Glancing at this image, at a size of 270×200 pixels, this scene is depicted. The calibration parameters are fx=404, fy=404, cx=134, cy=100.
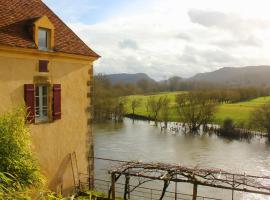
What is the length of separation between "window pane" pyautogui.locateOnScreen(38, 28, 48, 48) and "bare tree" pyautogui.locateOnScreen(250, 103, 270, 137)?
162 ft

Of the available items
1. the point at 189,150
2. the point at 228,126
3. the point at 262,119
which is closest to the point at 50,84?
the point at 189,150

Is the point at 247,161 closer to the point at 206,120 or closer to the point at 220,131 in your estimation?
the point at 220,131

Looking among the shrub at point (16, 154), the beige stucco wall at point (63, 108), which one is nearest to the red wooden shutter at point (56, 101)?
the beige stucco wall at point (63, 108)

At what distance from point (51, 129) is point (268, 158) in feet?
103

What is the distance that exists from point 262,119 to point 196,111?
456 inches

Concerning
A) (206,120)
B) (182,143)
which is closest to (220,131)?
(206,120)

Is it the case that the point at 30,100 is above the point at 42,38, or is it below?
below

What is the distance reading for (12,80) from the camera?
13617 millimetres

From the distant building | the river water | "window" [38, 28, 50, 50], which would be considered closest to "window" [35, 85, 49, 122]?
the distant building

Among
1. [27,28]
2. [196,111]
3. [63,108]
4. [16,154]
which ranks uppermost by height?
[27,28]

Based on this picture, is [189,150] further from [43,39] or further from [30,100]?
[30,100]

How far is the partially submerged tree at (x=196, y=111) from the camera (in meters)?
66.7

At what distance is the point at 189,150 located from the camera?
44.2 m

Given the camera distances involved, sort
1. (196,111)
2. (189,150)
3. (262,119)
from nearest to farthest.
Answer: (189,150), (262,119), (196,111)
